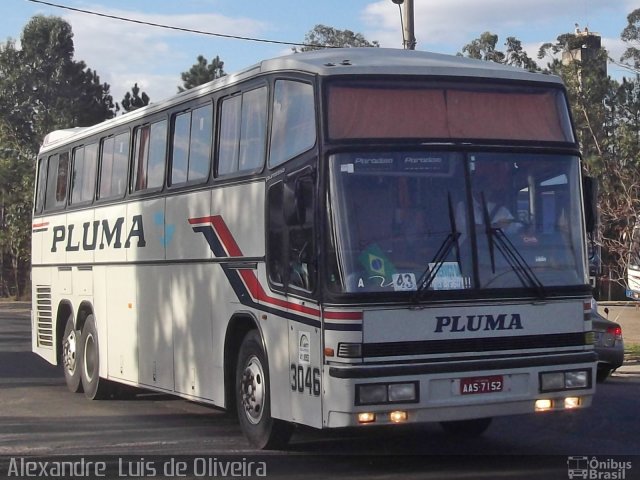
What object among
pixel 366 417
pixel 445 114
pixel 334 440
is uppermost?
pixel 445 114

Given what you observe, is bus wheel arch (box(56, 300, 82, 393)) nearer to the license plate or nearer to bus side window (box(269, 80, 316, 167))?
bus side window (box(269, 80, 316, 167))

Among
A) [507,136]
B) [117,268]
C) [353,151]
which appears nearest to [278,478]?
[353,151]

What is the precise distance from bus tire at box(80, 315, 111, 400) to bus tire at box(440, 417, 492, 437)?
5352 mm

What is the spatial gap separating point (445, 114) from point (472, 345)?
196 centimetres

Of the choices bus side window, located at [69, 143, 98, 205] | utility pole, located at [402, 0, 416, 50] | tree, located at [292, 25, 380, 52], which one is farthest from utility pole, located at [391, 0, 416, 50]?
tree, located at [292, 25, 380, 52]

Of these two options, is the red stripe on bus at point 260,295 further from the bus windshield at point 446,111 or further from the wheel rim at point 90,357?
the wheel rim at point 90,357

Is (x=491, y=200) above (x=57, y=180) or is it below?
below

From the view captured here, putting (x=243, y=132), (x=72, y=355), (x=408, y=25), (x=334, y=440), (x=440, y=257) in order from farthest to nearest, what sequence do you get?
1. (x=408, y=25)
2. (x=72, y=355)
3. (x=334, y=440)
4. (x=243, y=132)
5. (x=440, y=257)

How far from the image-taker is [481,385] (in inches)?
347

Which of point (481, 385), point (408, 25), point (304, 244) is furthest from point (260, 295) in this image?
point (408, 25)

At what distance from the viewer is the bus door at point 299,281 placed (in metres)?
8.82

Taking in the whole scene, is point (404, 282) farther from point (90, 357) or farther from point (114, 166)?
point (90, 357)

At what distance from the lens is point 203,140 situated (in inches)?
452

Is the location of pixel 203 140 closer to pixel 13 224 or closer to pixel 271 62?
pixel 271 62
